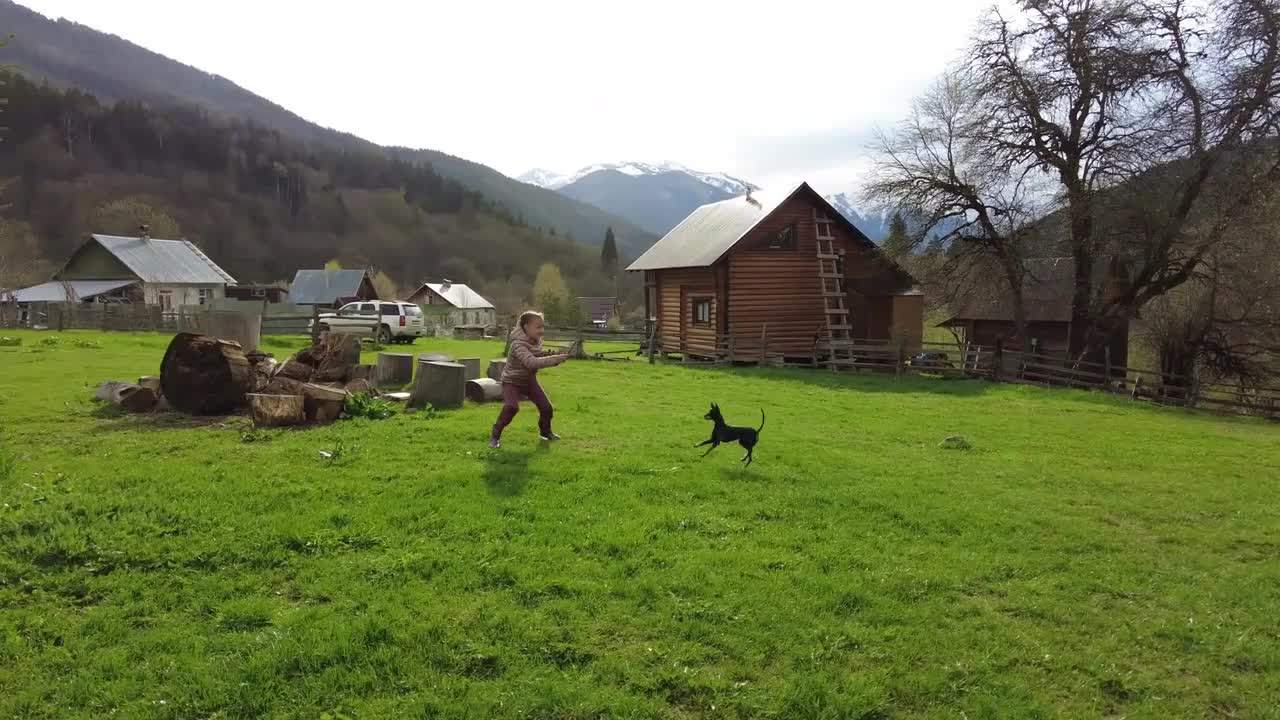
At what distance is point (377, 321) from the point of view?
32844 millimetres

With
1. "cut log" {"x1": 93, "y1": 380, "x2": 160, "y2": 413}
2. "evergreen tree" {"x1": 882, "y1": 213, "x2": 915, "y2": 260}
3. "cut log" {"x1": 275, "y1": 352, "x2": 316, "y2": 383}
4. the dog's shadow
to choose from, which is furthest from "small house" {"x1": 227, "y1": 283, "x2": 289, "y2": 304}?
the dog's shadow

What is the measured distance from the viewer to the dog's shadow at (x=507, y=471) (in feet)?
25.2

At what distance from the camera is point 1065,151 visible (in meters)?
25.1

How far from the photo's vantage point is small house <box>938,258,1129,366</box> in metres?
28.0

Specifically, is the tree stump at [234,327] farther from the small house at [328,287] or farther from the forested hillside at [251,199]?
the forested hillside at [251,199]

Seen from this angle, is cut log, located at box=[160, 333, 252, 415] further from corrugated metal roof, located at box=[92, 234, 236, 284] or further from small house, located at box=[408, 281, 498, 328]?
small house, located at box=[408, 281, 498, 328]

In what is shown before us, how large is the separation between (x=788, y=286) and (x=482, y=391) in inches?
689

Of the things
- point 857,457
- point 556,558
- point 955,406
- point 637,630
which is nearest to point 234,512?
point 556,558

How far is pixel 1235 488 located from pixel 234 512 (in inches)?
475

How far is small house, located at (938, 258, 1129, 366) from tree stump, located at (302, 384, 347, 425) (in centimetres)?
2450

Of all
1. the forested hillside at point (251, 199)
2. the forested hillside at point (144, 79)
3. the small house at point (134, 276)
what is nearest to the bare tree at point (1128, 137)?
the small house at point (134, 276)

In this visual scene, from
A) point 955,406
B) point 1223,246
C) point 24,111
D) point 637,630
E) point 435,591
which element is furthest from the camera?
Result: point 24,111

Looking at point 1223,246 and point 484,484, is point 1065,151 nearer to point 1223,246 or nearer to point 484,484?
point 1223,246

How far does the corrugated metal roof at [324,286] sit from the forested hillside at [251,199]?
23.6 m
